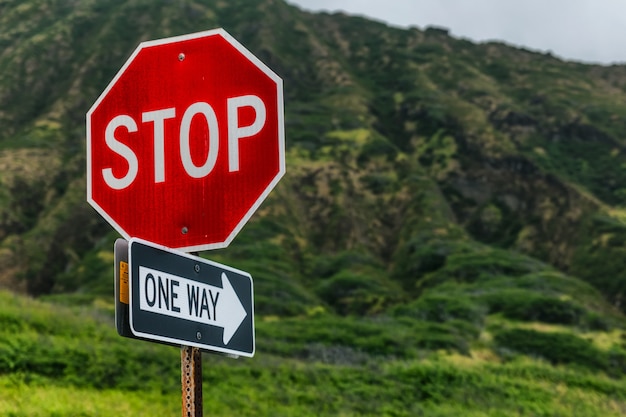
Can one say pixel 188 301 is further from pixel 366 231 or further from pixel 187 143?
pixel 366 231

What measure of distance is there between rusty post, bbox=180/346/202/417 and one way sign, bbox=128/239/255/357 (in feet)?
0.20

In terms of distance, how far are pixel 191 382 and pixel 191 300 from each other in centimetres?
31

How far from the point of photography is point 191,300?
300 cm

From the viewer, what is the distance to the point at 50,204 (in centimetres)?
6844

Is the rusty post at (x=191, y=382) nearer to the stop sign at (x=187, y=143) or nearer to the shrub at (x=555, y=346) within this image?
the stop sign at (x=187, y=143)

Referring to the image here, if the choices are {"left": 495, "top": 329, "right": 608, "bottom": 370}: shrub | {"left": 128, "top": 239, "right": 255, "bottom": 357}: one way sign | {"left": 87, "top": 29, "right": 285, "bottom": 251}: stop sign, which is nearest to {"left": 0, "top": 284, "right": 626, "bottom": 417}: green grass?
{"left": 495, "top": 329, "right": 608, "bottom": 370}: shrub

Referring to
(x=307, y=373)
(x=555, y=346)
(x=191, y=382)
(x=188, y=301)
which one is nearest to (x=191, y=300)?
(x=188, y=301)

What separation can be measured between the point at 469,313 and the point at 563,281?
1259 centimetres

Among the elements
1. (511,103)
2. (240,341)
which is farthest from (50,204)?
(240,341)

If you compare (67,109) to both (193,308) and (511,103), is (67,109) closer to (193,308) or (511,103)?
(511,103)

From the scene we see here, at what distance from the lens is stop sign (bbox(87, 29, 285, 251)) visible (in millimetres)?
3311

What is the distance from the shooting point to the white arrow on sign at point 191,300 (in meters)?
2.79

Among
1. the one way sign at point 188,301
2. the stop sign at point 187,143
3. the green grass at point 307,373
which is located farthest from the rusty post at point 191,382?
the green grass at point 307,373

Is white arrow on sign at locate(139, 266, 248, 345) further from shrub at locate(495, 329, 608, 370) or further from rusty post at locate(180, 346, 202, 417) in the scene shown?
shrub at locate(495, 329, 608, 370)
